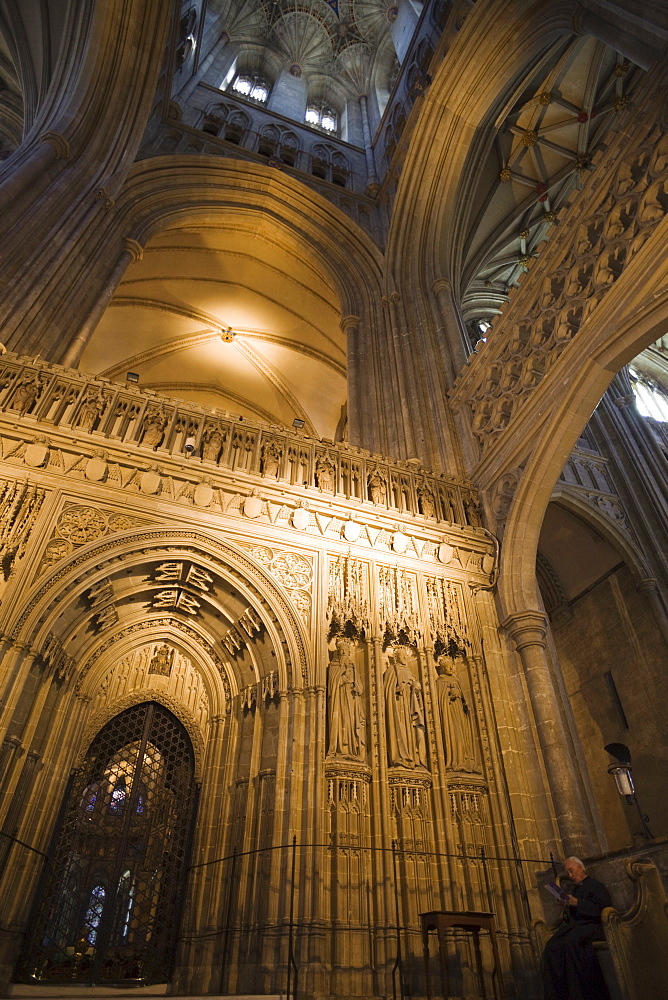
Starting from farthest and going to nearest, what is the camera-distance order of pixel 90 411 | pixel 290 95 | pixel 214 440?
pixel 290 95 < pixel 214 440 < pixel 90 411

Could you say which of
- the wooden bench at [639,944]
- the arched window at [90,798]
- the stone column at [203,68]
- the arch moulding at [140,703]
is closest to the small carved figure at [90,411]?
the arch moulding at [140,703]

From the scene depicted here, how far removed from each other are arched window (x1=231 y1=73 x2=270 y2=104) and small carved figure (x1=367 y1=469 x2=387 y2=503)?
18342 mm

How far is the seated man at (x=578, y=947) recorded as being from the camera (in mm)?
4156

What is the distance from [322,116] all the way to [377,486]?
771 inches

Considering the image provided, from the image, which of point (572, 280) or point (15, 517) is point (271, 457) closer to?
point (15, 517)

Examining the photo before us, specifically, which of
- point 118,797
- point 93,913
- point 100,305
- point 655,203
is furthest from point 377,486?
point 100,305

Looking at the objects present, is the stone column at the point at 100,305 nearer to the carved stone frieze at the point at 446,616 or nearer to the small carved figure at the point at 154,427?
Answer: the small carved figure at the point at 154,427

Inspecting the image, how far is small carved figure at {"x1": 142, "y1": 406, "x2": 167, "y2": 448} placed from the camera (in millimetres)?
7230

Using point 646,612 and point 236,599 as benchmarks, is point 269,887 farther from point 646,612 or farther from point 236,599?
point 646,612

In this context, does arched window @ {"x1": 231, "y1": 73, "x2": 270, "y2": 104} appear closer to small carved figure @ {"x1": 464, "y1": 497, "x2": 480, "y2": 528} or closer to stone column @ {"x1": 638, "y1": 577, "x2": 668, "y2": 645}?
small carved figure @ {"x1": 464, "y1": 497, "x2": 480, "y2": 528}

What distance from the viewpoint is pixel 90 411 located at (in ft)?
23.4

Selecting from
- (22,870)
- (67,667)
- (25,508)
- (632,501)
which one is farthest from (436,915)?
(632,501)

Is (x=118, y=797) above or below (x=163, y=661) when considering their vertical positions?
below

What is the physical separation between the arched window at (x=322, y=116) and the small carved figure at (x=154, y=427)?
731 inches
